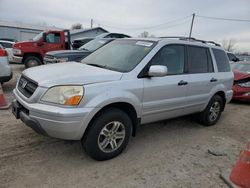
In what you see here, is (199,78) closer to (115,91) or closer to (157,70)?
(157,70)

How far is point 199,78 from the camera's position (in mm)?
4844

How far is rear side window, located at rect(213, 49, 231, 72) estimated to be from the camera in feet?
18.1

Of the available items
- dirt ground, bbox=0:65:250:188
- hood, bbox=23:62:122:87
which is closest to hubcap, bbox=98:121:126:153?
dirt ground, bbox=0:65:250:188

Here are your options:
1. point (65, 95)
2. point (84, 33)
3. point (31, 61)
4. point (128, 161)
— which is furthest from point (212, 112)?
point (84, 33)

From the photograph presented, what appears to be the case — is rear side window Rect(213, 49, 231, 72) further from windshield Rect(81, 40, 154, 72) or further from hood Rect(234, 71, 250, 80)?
hood Rect(234, 71, 250, 80)

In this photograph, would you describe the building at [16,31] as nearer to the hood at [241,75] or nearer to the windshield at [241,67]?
the windshield at [241,67]

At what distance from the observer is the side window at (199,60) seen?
4.78m

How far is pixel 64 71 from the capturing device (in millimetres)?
3609

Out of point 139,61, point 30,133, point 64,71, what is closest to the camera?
point 64,71

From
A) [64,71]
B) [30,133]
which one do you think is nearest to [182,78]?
[64,71]

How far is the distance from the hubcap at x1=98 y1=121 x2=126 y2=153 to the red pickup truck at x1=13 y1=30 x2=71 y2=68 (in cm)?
1019

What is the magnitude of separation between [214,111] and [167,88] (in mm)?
2062

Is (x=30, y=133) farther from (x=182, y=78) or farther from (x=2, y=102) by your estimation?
(x=182, y=78)

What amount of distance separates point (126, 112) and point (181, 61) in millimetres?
1563
